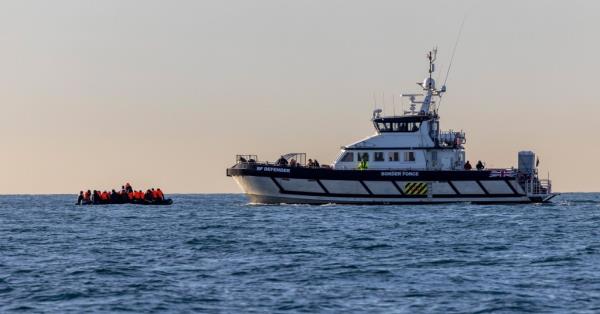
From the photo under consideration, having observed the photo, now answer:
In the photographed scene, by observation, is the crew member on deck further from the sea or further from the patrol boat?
the sea

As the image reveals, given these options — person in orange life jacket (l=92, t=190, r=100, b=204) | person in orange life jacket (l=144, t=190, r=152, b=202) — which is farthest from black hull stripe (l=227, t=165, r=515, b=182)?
person in orange life jacket (l=92, t=190, r=100, b=204)

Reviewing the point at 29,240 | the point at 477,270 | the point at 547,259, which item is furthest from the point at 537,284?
the point at 29,240

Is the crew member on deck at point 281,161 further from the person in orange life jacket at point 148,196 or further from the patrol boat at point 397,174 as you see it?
the person in orange life jacket at point 148,196

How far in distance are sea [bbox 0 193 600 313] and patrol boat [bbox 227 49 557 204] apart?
1552 cm

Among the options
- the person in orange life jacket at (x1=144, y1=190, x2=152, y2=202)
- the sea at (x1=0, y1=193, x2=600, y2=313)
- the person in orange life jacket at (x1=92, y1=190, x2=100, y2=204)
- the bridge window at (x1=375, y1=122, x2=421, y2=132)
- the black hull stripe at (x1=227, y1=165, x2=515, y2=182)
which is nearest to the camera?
the sea at (x1=0, y1=193, x2=600, y2=313)

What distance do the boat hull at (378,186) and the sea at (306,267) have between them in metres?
15.4

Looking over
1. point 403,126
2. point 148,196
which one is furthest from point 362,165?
point 148,196

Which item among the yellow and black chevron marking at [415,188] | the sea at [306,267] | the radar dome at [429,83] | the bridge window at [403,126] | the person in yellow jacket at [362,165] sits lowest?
the sea at [306,267]

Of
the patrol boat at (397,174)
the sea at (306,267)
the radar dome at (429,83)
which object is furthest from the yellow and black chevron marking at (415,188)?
the sea at (306,267)

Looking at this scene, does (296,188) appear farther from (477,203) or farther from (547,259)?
(547,259)

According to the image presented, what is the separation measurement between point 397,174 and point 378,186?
144cm

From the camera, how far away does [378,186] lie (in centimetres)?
7144

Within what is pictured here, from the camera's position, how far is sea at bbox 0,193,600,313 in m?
25.1

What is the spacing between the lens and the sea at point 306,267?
989 inches
